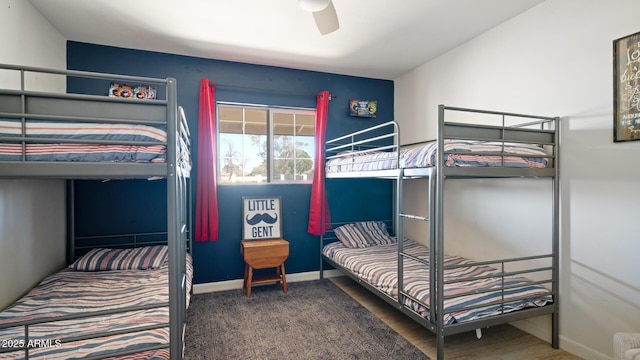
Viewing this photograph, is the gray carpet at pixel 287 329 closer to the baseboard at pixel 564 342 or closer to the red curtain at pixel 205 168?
the red curtain at pixel 205 168

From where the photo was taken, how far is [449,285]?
2.34 meters

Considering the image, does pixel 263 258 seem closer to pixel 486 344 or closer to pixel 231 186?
pixel 231 186

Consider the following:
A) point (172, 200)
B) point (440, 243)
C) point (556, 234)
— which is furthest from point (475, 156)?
point (172, 200)

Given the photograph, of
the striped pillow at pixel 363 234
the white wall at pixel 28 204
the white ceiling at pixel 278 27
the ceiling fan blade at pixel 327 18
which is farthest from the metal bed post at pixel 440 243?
the white wall at pixel 28 204

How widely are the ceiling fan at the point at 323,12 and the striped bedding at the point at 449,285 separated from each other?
6.46 ft

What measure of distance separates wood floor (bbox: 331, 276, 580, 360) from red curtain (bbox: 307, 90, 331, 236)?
1.33 m

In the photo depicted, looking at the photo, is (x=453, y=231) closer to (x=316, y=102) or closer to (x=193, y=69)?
(x=316, y=102)

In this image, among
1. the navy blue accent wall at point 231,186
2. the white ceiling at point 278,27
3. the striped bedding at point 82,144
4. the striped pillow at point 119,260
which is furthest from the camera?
the navy blue accent wall at point 231,186

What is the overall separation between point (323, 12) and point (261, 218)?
2.43 m

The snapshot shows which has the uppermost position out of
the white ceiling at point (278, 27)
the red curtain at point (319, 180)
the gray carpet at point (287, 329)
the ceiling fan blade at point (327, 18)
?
the white ceiling at point (278, 27)

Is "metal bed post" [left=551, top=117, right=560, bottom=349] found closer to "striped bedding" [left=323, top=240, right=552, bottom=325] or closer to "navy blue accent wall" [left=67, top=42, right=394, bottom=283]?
"striped bedding" [left=323, top=240, right=552, bottom=325]

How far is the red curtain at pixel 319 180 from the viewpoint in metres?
3.84

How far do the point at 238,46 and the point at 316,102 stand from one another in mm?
1158

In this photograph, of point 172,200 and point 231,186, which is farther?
point 231,186
